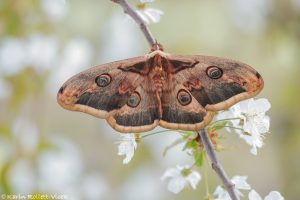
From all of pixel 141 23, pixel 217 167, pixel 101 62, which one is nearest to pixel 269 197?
pixel 217 167

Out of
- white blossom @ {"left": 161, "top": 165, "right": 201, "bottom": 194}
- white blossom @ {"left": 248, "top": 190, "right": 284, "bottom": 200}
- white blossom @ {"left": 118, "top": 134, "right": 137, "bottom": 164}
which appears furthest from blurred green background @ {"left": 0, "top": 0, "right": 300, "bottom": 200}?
white blossom @ {"left": 248, "top": 190, "right": 284, "bottom": 200}

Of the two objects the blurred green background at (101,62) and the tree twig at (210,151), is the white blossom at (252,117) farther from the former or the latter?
the blurred green background at (101,62)

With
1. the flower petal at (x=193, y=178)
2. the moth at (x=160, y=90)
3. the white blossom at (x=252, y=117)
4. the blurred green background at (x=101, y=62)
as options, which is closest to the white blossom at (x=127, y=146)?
the moth at (x=160, y=90)

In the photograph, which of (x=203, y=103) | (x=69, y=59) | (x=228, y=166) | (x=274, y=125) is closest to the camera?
(x=203, y=103)

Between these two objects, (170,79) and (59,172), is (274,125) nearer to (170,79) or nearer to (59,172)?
(59,172)

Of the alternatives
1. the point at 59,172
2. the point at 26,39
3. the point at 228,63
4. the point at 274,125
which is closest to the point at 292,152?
the point at 274,125

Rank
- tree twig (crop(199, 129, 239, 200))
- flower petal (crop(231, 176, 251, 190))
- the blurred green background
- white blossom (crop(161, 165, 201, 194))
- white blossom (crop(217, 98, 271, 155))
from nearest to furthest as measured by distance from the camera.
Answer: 1. tree twig (crop(199, 129, 239, 200))
2. white blossom (crop(217, 98, 271, 155))
3. flower petal (crop(231, 176, 251, 190))
4. white blossom (crop(161, 165, 201, 194))
5. the blurred green background

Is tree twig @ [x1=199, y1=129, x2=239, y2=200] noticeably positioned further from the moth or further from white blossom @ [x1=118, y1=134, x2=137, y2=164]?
white blossom @ [x1=118, y1=134, x2=137, y2=164]
